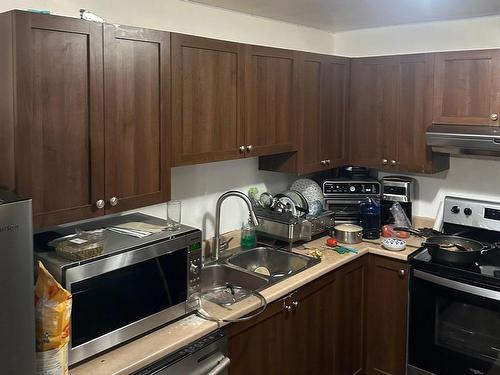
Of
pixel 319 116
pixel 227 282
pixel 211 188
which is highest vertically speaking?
pixel 319 116

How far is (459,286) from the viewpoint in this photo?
8.56 ft

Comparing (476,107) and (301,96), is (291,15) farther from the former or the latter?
(476,107)

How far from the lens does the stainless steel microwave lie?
1.68m

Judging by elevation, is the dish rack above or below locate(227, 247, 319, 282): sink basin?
above

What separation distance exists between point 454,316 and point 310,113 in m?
1.36

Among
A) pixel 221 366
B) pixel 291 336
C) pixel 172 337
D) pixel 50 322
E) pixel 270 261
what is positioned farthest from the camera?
pixel 270 261

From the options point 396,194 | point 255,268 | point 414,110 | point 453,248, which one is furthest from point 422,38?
point 255,268

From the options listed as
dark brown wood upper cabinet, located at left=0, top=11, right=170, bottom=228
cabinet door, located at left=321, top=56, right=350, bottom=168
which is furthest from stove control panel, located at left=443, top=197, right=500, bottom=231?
dark brown wood upper cabinet, located at left=0, top=11, right=170, bottom=228

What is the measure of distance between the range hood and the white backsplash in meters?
1.00

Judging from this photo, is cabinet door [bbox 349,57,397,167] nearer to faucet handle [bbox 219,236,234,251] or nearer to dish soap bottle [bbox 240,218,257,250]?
dish soap bottle [bbox 240,218,257,250]

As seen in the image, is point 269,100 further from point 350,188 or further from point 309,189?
point 350,188

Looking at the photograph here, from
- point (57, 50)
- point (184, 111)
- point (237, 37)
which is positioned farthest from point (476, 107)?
point (57, 50)

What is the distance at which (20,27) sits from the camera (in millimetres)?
1594

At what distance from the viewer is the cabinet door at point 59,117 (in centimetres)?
163
